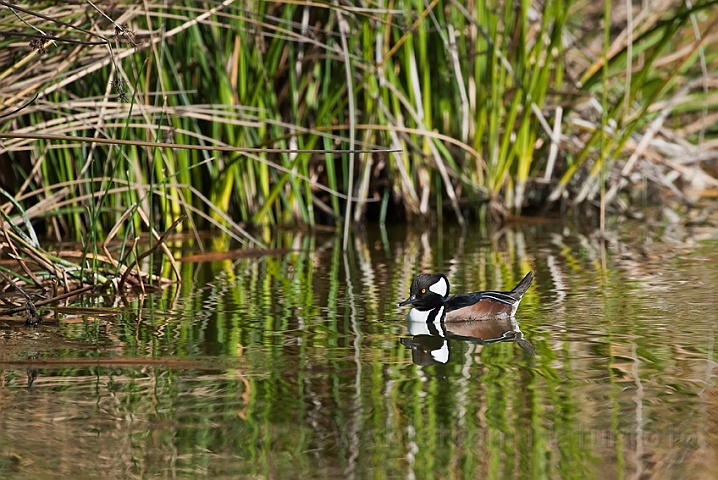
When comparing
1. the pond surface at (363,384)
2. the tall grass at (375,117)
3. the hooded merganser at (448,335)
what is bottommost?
the hooded merganser at (448,335)

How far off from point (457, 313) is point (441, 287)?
0.18 m

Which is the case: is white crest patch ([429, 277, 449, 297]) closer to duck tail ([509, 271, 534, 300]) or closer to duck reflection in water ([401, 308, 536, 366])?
duck reflection in water ([401, 308, 536, 366])

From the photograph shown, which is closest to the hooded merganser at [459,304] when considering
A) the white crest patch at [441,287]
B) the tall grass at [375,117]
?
the white crest patch at [441,287]

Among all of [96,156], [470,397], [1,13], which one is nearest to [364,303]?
[470,397]

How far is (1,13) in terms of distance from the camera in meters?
5.16

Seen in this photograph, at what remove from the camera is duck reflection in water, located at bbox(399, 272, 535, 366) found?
14.5 feet

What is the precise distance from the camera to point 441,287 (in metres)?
4.82

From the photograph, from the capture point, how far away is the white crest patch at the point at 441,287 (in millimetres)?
4750

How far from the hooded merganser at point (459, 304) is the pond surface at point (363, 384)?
2.9 inches

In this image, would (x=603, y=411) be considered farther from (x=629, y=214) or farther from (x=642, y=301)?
(x=629, y=214)

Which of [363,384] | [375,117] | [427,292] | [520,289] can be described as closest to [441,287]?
[427,292]

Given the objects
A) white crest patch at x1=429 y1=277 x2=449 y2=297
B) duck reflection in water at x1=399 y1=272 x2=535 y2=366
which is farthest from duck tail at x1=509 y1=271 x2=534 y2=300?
white crest patch at x1=429 y1=277 x2=449 y2=297

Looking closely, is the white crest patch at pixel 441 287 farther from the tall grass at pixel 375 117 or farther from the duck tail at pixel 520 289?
the tall grass at pixel 375 117

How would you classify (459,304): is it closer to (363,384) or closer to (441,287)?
(441,287)
